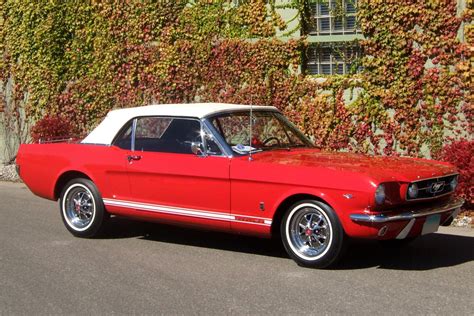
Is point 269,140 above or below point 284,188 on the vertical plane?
above

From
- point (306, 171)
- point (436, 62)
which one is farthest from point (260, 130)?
point (436, 62)

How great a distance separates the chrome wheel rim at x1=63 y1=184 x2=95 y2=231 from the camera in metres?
7.75

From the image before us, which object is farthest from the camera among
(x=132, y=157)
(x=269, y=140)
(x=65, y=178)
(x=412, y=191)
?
(x=65, y=178)

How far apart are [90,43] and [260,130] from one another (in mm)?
7832

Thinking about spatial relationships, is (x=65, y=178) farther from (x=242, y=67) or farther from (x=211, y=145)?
(x=242, y=67)

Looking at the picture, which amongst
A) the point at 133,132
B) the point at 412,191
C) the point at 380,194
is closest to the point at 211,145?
the point at 133,132

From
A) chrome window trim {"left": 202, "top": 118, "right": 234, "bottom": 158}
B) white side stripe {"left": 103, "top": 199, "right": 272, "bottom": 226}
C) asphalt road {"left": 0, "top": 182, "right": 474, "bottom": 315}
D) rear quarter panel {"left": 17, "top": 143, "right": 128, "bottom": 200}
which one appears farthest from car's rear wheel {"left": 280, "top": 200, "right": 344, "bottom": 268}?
rear quarter panel {"left": 17, "top": 143, "right": 128, "bottom": 200}

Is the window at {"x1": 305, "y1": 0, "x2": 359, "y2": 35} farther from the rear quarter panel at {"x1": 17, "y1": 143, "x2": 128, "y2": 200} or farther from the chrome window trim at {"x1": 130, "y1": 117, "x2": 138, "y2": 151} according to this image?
the rear quarter panel at {"x1": 17, "y1": 143, "x2": 128, "y2": 200}

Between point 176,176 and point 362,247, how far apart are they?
205 cm

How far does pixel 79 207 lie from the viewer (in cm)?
784

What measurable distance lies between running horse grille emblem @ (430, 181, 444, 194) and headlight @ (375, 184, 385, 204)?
685mm

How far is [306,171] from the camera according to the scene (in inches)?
241

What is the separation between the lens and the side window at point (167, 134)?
706cm

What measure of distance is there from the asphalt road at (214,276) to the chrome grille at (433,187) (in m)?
0.66
